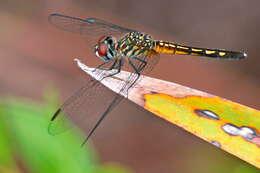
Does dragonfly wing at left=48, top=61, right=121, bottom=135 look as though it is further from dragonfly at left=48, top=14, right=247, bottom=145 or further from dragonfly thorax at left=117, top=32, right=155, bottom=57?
dragonfly thorax at left=117, top=32, right=155, bottom=57

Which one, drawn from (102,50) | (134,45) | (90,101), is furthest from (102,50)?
(90,101)

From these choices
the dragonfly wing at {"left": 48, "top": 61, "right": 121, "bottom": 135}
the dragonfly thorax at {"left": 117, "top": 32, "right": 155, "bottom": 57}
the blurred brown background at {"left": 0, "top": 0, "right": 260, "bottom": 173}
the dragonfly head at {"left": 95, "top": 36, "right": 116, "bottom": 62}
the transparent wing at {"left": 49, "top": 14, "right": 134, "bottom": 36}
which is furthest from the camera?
the blurred brown background at {"left": 0, "top": 0, "right": 260, "bottom": 173}

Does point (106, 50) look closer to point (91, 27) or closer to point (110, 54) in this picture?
point (110, 54)

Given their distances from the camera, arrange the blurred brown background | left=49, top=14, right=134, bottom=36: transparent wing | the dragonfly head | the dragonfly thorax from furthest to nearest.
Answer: the blurred brown background → left=49, top=14, right=134, bottom=36: transparent wing → the dragonfly thorax → the dragonfly head

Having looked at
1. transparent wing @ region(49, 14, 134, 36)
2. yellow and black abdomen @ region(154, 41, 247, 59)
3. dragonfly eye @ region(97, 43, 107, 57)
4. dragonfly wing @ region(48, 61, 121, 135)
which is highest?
yellow and black abdomen @ region(154, 41, 247, 59)

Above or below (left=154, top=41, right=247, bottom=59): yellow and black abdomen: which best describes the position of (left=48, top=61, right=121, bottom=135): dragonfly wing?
below

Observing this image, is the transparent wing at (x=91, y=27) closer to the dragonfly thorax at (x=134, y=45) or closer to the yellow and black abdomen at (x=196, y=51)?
the dragonfly thorax at (x=134, y=45)

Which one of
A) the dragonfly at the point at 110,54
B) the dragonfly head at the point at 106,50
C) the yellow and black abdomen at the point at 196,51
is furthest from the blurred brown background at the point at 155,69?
the dragonfly head at the point at 106,50

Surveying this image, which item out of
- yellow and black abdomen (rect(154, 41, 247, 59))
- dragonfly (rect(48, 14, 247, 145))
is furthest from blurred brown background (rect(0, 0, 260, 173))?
dragonfly (rect(48, 14, 247, 145))

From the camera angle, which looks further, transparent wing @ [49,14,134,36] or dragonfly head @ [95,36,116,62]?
transparent wing @ [49,14,134,36]
